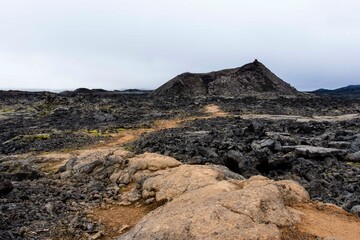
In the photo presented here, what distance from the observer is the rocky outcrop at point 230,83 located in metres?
70.7

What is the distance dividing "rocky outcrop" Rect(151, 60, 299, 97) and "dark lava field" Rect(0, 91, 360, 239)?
77.8ft

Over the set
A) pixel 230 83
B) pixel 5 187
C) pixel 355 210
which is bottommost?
pixel 5 187

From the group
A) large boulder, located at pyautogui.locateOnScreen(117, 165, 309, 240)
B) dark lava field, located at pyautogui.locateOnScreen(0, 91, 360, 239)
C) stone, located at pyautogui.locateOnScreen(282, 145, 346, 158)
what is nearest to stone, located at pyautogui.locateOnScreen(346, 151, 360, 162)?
dark lava field, located at pyautogui.locateOnScreen(0, 91, 360, 239)

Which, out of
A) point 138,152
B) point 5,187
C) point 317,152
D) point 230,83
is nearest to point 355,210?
point 317,152

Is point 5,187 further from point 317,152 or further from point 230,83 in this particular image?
point 230,83

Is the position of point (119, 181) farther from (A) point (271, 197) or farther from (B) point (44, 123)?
(B) point (44, 123)

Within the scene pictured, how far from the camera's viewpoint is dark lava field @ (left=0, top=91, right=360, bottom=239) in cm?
1269

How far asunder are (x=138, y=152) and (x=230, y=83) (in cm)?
5190

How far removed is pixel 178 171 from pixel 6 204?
5.84 m

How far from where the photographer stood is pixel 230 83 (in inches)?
2854

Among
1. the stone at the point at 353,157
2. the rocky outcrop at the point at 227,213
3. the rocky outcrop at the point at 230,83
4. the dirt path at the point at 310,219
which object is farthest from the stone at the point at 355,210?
the rocky outcrop at the point at 230,83

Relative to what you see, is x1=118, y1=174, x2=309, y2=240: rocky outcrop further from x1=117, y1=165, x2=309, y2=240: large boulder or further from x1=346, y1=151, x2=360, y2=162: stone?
x1=346, y1=151, x2=360, y2=162: stone

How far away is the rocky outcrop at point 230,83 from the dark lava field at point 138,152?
23708mm

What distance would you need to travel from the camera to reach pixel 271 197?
10.0 meters
